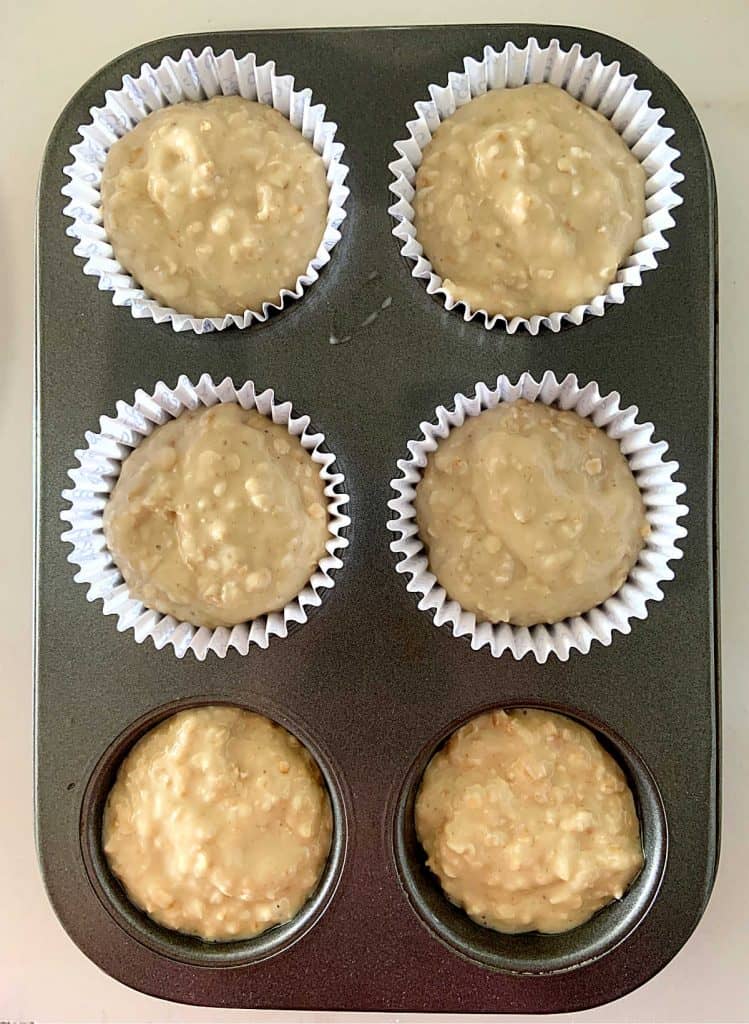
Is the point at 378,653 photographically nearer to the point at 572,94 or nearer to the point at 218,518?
the point at 218,518

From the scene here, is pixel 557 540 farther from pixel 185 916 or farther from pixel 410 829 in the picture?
pixel 185 916

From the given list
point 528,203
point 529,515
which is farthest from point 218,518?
point 528,203

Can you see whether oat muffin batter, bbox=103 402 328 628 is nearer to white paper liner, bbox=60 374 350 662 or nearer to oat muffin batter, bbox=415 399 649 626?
white paper liner, bbox=60 374 350 662

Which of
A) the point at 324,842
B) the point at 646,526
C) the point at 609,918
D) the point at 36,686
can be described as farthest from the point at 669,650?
the point at 36,686

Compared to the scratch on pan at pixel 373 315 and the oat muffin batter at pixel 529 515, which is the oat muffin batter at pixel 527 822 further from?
the scratch on pan at pixel 373 315
